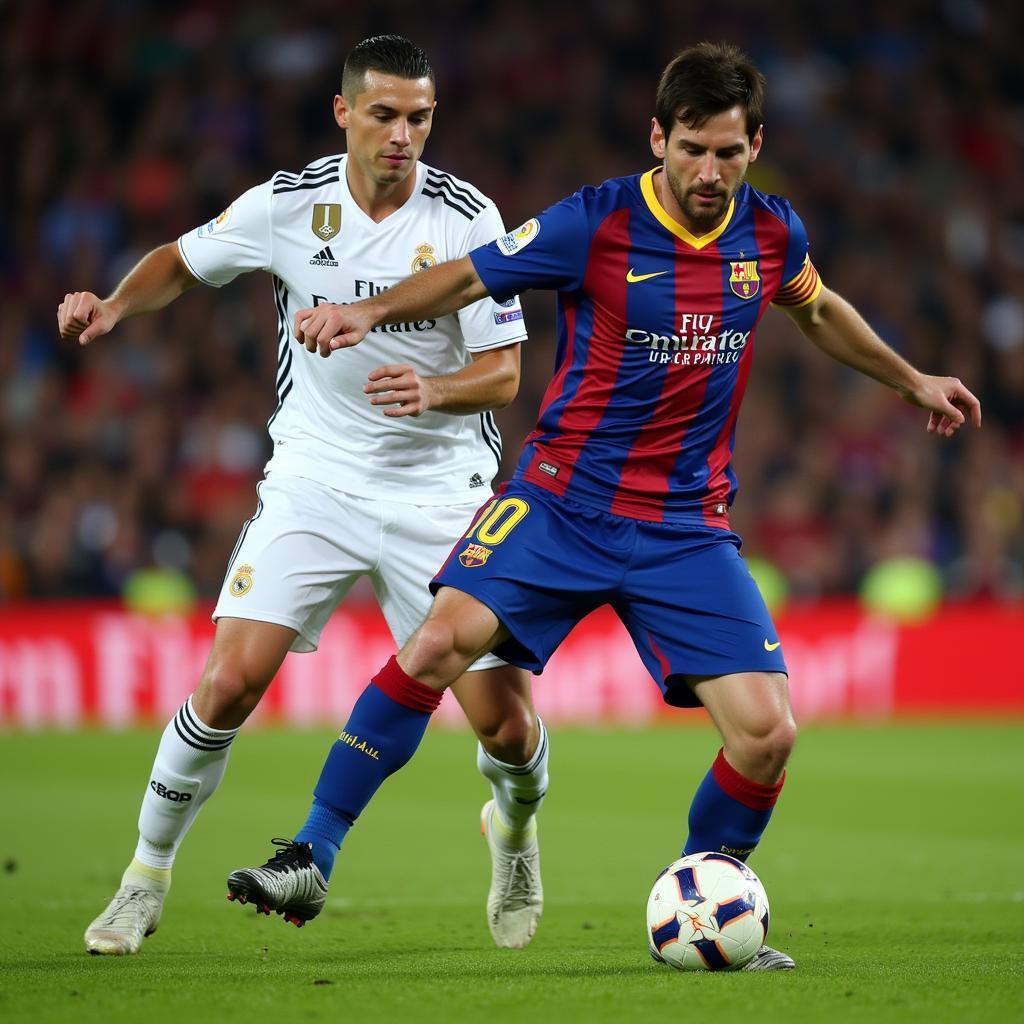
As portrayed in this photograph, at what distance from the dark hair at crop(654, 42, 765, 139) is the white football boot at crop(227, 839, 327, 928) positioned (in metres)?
2.34

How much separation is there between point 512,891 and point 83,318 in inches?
92.8

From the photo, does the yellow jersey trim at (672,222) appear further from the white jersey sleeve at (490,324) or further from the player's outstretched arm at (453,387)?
the player's outstretched arm at (453,387)

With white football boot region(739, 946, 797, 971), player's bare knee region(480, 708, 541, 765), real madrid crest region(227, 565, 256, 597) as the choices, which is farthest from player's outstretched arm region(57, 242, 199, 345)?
white football boot region(739, 946, 797, 971)

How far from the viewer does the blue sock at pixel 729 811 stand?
4965mm

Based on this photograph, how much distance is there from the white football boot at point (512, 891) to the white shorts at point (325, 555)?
75 cm

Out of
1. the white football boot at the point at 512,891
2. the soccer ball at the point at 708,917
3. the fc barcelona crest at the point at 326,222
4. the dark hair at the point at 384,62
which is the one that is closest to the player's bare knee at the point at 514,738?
the white football boot at the point at 512,891

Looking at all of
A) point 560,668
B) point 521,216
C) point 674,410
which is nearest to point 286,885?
point 674,410

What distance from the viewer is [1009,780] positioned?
11453 millimetres

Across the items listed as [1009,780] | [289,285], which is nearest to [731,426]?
[289,285]

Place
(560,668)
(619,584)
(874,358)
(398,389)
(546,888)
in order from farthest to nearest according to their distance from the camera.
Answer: (560,668), (546,888), (874,358), (619,584), (398,389)

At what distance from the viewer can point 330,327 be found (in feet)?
15.5

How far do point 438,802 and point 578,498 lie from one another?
5775 mm

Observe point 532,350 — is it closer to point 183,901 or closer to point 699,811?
point 183,901

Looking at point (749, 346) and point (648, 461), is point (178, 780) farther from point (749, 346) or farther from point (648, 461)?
point (749, 346)
